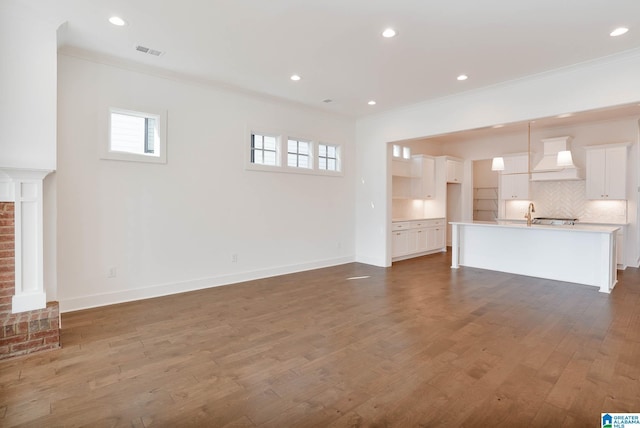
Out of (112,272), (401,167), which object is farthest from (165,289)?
(401,167)

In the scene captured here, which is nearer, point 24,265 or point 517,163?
point 24,265

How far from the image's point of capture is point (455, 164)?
899 centimetres

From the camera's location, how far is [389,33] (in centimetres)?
343

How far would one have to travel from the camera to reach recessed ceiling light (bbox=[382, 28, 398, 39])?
3.38 metres

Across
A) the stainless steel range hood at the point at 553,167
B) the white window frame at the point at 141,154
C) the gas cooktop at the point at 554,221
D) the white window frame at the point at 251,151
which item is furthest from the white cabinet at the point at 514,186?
the white window frame at the point at 141,154

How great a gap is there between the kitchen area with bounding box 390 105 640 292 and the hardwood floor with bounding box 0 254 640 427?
1109 millimetres

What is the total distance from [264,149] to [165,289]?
2.75m

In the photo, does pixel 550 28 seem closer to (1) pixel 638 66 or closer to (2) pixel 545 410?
(1) pixel 638 66

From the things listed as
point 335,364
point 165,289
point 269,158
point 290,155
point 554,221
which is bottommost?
point 335,364

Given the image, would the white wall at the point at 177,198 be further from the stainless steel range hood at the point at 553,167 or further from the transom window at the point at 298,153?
the stainless steel range hood at the point at 553,167

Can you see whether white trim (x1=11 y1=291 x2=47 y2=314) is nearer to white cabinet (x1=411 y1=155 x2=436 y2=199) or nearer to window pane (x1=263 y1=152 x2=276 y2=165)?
window pane (x1=263 y1=152 x2=276 y2=165)

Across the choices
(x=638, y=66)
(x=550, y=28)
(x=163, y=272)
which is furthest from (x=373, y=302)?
(x=638, y=66)

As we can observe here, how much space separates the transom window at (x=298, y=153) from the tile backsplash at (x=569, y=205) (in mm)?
5483

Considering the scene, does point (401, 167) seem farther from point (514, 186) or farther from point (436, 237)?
point (514, 186)
